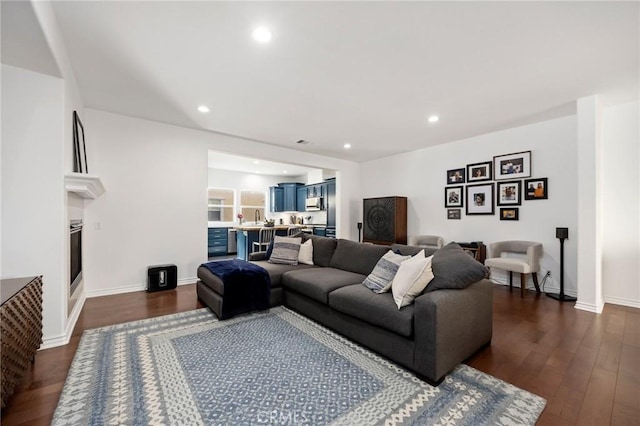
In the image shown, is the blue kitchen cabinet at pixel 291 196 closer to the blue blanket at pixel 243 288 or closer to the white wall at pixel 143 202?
the white wall at pixel 143 202

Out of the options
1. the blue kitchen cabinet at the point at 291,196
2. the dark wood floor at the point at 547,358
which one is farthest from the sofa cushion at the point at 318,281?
the blue kitchen cabinet at the point at 291,196

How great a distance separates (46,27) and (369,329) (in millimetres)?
3226

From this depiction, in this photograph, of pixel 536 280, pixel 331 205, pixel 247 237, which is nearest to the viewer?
pixel 536 280

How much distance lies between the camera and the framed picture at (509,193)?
4379 mm

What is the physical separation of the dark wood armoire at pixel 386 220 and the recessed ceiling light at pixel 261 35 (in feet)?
13.8

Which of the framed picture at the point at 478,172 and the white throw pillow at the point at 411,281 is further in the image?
the framed picture at the point at 478,172

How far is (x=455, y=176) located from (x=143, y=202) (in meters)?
5.38

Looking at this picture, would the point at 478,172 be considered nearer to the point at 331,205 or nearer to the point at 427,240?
the point at 427,240

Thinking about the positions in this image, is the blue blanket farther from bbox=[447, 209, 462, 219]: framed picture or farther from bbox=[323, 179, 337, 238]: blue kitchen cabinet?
bbox=[323, 179, 337, 238]: blue kitchen cabinet

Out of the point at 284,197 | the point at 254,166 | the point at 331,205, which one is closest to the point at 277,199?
the point at 284,197

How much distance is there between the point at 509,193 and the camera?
4.48 m

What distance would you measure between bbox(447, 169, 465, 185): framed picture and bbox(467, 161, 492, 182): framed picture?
13 centimetres

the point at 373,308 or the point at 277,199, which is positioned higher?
the point at 277,199

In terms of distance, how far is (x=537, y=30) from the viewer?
2.12m
